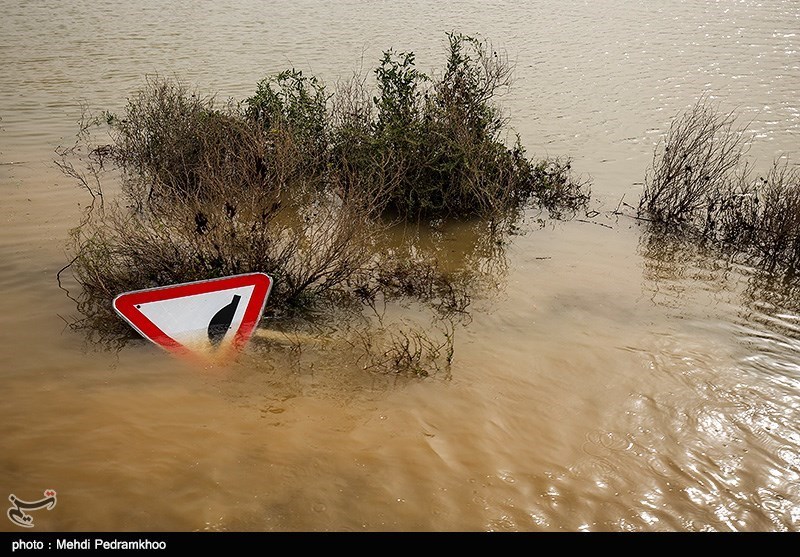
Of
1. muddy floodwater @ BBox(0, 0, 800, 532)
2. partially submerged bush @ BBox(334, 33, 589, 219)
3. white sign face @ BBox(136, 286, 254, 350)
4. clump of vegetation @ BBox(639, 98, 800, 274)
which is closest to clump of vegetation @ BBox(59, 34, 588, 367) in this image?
partially submerged bush @ BBox(334, 33, 589, 219)

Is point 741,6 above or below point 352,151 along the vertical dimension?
above

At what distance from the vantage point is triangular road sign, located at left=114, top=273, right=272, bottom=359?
5.28 metres

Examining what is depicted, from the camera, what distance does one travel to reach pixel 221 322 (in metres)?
5.45

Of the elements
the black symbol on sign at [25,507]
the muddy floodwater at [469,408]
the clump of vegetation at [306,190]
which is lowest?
the black symbol on sign at [25,507]

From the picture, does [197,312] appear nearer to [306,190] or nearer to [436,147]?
[306,190]

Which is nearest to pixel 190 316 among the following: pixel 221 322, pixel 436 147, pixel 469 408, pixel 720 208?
pixel 221 322

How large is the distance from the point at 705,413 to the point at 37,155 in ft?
33.7

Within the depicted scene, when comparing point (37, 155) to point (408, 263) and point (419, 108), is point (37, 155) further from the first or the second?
point (408, 263)

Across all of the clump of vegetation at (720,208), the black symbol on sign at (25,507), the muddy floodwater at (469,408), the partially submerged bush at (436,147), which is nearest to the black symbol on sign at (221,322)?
the muddy floodwater at (469,408)

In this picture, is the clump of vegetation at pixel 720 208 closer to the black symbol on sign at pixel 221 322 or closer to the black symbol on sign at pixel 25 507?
the black symbol on sign at pixel 221 322

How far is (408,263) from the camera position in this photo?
7574 millimetres

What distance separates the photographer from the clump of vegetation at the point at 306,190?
6027 mm

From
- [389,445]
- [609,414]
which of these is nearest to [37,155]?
[389,445]
